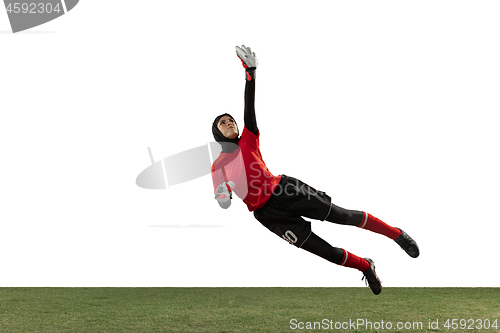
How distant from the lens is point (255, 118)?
289 cm

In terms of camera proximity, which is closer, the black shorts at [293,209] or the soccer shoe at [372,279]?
the black shorts at [293,209]

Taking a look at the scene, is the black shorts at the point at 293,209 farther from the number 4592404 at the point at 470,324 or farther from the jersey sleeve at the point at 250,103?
the number 4592404 at the point at 470,324

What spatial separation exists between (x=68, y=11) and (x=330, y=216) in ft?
8.85

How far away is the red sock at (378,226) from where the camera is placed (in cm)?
299

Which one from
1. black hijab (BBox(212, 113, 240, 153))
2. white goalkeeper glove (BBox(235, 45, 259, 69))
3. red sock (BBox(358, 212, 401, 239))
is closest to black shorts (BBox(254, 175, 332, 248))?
red sock (BBox(358, 212, 401, 239))

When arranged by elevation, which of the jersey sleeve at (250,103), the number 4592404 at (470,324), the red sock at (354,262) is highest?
the jersey sleeve at (250,103)

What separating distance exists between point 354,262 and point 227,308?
2040mm

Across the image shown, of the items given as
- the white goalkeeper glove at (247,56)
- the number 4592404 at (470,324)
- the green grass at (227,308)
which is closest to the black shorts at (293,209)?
the white goalkeeper glove at (247,56)

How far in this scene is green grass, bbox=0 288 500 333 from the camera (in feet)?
13.0

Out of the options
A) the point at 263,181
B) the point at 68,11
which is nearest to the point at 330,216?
the point at 263,181

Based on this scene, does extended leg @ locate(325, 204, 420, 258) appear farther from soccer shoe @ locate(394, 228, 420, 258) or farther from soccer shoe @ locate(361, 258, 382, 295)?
soccer shoe @ locate(361, 258, 382, 295)

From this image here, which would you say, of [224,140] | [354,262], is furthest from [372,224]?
[224,140]

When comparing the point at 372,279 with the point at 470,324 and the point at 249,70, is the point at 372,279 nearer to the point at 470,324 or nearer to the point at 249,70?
the point at 470,324

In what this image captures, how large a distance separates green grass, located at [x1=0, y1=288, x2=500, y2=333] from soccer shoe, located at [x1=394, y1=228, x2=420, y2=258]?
1.10m
